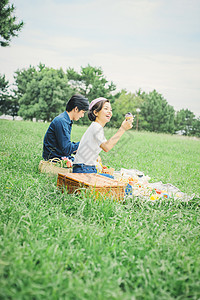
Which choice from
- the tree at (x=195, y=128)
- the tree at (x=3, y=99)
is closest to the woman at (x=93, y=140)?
the tree at (x=3, y=99)

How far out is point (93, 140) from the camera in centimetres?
336

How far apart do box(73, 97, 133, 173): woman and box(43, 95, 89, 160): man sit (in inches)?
28.2

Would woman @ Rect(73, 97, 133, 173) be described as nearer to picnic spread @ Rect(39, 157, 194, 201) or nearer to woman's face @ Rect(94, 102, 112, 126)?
woman's face @ Rect(94, 102, 112, 126)

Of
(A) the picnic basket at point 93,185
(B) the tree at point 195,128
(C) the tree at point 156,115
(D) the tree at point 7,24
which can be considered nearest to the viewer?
(A) the picnic basket at point 93,185

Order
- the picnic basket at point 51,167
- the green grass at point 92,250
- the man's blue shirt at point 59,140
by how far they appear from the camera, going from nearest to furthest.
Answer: the green grass at point 92,250 < the picnic basket at point 51,167 < the man's blue shirt at point 59,140

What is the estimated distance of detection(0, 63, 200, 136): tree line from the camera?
118 ft

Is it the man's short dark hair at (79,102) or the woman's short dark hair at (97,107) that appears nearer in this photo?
the woman's short dark hair at (97,107)

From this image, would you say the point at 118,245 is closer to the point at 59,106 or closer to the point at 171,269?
the point at 171,269

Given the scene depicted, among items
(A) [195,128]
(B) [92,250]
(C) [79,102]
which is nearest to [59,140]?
(C) [79,102]

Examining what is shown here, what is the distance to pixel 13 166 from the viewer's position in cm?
440

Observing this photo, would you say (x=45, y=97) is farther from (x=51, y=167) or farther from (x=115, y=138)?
(x=115, y=138)

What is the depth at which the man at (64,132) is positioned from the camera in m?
4.11

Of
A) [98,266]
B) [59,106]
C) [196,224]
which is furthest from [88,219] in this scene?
[59,106]

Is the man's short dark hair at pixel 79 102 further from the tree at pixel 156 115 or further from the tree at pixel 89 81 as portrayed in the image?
the tree at pixel 156 115
